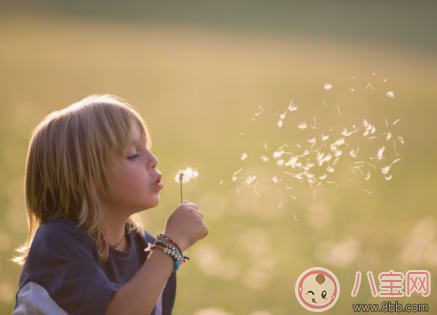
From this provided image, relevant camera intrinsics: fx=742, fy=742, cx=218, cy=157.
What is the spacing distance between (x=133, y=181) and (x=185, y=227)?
0.61 feet

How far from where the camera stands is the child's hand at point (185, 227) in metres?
1.91

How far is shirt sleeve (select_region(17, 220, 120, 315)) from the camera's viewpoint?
5.89 feet

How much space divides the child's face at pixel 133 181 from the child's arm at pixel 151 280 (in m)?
0.10

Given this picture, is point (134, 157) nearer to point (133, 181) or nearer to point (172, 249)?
point (133, 181)

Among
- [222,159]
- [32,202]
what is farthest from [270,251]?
[32,202]

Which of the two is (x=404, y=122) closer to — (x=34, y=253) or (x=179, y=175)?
(x=179, y=175)

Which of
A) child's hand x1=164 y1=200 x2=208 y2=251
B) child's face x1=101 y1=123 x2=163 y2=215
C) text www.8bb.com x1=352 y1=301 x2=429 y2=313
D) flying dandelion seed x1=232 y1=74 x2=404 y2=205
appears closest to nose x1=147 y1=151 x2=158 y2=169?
child's face x1=101 y1=123 x2=163 y2=215

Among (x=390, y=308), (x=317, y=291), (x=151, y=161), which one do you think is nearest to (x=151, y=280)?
(x=151, y=161)

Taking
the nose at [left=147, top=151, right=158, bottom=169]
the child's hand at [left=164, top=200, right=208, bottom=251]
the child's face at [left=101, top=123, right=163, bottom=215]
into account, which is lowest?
the child's hand at [left=164, top=200, right=208, bottom=251]

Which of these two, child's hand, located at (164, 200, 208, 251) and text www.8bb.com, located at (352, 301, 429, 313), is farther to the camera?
text www.8bb.com, located at (352, 301, 429, 313)

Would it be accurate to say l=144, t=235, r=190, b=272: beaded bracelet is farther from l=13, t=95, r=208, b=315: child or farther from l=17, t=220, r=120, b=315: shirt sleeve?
l=17, t=220, r=120, b=315: shirt sleeve

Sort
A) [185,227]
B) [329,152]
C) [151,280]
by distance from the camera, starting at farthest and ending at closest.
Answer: [329,152], [185,227], [151,280]

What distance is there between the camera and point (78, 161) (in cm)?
193

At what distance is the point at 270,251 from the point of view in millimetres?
3201
